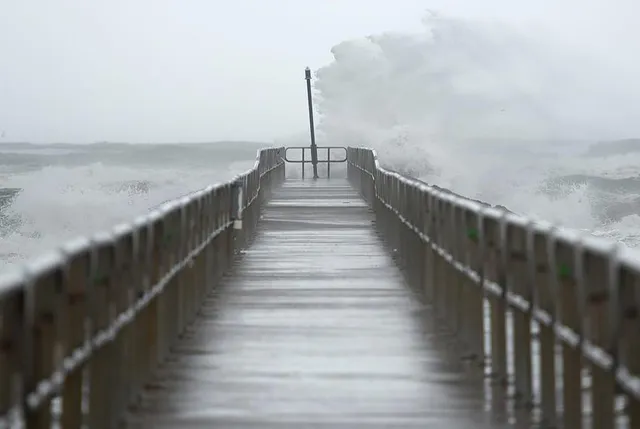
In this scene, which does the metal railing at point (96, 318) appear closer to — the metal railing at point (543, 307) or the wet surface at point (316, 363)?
the wet surface at point (316, 363)

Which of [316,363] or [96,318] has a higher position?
[96,318]

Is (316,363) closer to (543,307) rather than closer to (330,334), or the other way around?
(330,334)

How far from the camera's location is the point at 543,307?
9.34m

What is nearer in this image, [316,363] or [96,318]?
[96,318]

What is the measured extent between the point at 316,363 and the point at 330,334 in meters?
1.97

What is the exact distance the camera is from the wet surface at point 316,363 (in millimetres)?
10078

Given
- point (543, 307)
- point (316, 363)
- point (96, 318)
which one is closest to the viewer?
point (96, 318)

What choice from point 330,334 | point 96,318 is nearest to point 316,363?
point 330,334

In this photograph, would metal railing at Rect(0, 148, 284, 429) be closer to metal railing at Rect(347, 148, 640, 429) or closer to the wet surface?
the wet surface

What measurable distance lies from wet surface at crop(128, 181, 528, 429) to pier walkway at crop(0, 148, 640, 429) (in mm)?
25

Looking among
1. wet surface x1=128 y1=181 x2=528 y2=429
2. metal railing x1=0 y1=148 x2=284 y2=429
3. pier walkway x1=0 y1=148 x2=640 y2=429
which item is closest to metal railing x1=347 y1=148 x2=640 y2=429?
pier walkway x1=0 y1=148 x2=640 y2=429

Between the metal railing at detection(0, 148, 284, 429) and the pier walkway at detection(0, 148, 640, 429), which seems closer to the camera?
the metal railing at detection(0, 148, 284, 429)

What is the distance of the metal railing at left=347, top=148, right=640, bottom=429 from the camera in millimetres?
7387

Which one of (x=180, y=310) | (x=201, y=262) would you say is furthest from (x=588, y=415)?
(x=201, y=262)
